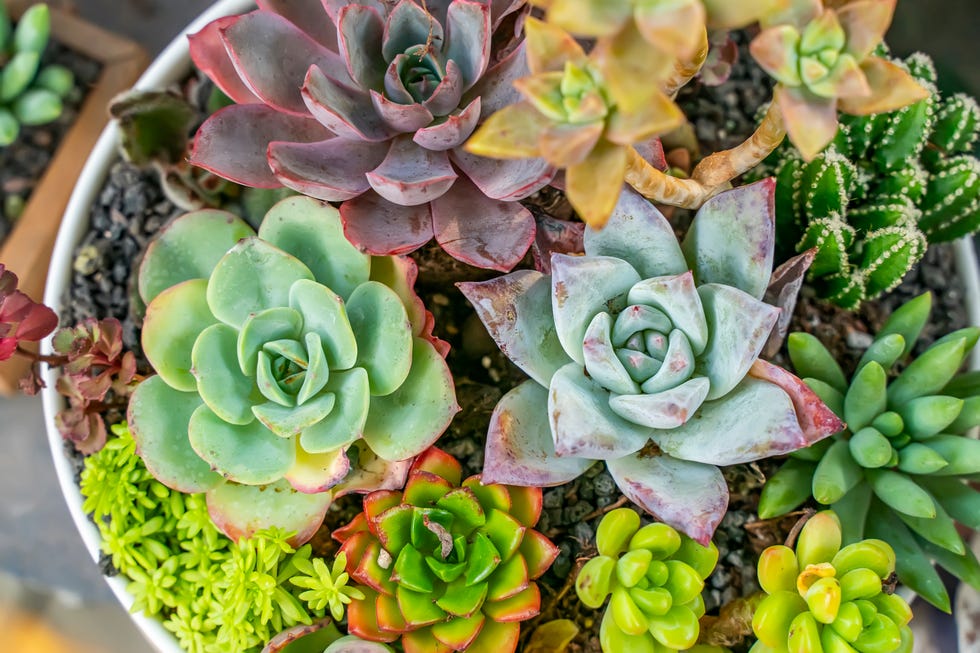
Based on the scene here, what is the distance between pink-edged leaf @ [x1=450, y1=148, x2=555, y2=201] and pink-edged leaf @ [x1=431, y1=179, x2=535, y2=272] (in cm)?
2

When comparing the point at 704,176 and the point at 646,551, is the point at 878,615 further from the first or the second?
the point at 704,176

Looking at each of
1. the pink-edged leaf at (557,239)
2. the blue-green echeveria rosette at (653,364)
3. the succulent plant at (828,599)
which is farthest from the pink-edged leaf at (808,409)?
the pink-edged leaf at (557,239)

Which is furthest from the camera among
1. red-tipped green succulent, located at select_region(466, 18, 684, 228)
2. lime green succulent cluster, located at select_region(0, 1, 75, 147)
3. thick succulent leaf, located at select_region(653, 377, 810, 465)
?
lime green succulent cluster, located at select_region(0, 1, 75, 147)

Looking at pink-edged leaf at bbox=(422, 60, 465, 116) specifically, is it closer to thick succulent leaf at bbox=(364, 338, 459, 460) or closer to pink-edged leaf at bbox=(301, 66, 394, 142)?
pink-edged leaf at bbox=(301, 66, 394, 142)

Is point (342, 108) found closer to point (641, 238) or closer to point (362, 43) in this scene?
point (362, 43)

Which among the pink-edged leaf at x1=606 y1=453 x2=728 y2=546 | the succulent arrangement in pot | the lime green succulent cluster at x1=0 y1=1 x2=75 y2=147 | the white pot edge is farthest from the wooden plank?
the pink-edged leaf at x1=606 y1=453 x2=728 y2=546

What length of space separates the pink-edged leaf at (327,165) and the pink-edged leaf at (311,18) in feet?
0.39

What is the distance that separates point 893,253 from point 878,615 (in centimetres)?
38

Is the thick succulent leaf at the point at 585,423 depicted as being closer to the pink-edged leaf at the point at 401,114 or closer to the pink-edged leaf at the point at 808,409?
the pink-edged leaf at the point at 808,409

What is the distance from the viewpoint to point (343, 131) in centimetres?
80

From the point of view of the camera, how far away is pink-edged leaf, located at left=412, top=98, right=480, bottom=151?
0.76m

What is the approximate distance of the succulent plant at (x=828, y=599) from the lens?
76 cm

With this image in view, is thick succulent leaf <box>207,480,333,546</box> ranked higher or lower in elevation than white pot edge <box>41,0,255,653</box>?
lower

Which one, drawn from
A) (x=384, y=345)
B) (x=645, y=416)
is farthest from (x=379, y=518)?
(x=645, y=416)
